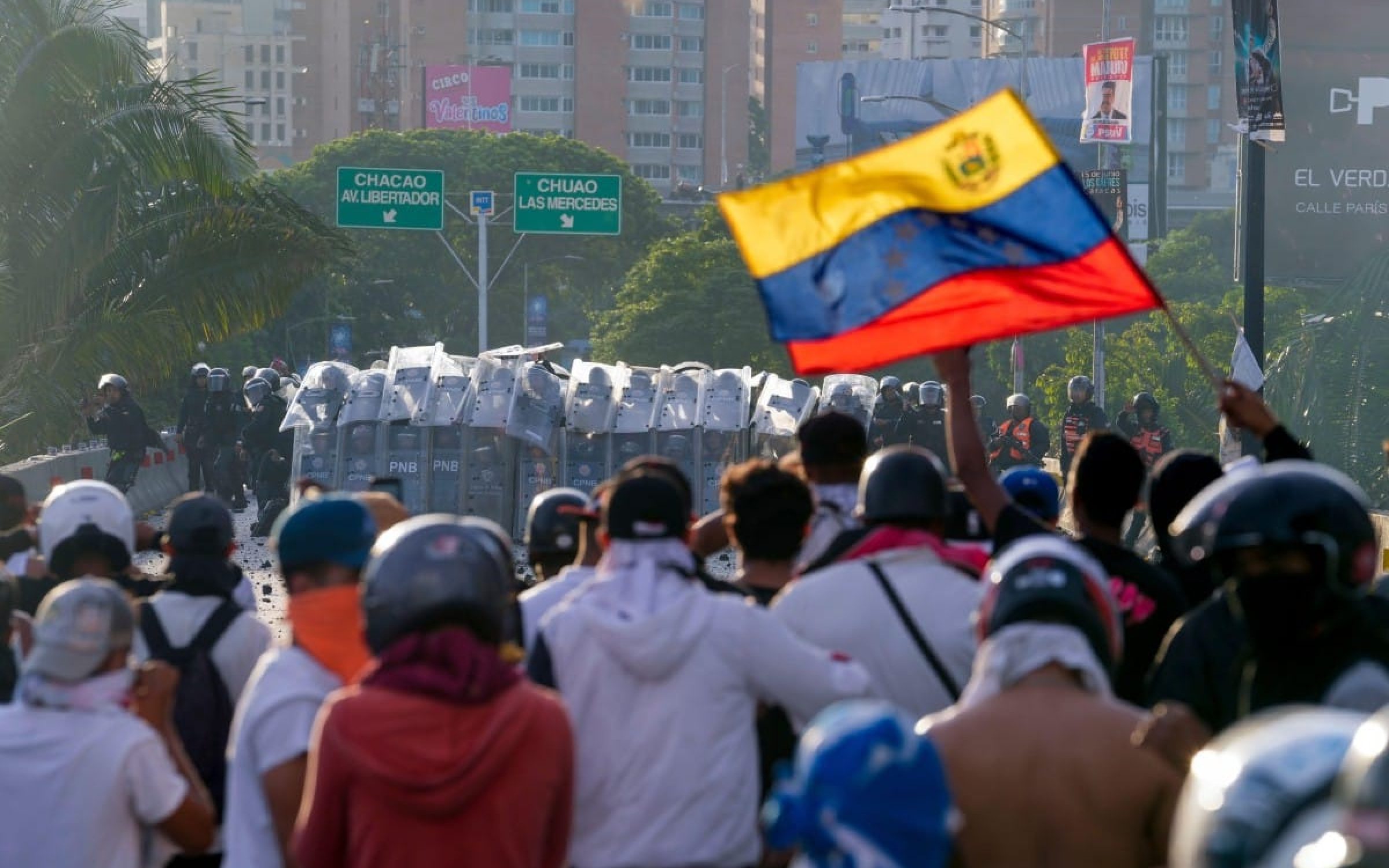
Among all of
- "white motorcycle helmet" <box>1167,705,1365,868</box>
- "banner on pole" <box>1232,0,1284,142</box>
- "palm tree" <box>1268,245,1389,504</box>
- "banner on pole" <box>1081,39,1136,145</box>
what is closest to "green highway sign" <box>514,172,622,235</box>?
→ "banner on pole" <box>1081,39,1136,145</box>

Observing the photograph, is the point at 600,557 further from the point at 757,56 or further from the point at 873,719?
the point at 757,56

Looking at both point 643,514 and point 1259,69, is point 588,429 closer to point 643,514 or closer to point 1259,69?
point 1259,69

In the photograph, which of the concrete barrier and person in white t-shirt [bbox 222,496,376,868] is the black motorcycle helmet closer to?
the concrete barrier

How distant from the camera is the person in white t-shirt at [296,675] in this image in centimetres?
443

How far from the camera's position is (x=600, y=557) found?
237 inches

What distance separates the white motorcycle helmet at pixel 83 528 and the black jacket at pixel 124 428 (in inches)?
717

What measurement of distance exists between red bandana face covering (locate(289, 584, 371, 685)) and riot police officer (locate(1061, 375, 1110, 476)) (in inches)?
731

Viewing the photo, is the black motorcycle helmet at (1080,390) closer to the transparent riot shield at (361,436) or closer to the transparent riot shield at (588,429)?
the transparent riot shield at (588,429)

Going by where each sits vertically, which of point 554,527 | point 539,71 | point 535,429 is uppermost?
point 539,71

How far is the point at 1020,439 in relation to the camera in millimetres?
23312

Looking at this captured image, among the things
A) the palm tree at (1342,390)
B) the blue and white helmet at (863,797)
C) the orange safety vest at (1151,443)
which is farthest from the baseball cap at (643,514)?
the palm tree at (1342,390)

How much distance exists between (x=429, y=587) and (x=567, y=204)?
44.9 meters

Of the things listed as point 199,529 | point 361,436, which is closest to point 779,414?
point 361,436

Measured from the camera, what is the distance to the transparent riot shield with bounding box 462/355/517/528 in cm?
2392
